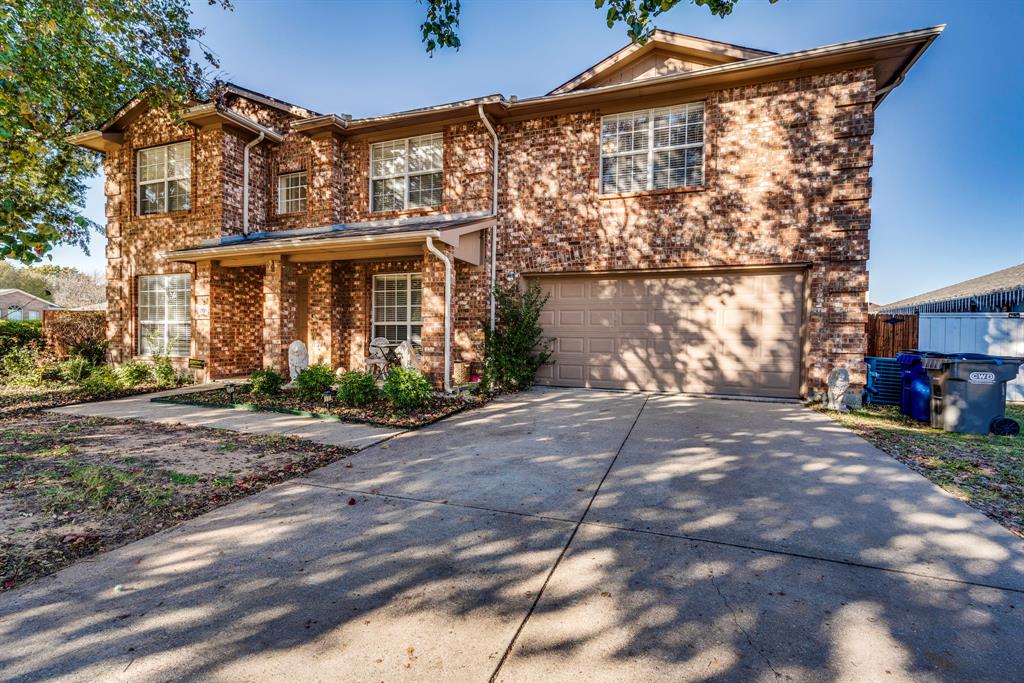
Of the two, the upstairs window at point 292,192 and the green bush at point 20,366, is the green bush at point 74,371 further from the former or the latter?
the upstairs window at point 292,192

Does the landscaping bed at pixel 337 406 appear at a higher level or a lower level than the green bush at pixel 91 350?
lower

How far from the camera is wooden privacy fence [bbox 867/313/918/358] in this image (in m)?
10.2

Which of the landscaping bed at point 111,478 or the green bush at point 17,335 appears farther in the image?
the green bush at point 17,335

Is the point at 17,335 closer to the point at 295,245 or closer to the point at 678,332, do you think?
the point at 295,245

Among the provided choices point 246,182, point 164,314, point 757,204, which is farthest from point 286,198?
point 757,204

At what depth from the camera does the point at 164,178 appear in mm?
11336

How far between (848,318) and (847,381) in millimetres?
1187

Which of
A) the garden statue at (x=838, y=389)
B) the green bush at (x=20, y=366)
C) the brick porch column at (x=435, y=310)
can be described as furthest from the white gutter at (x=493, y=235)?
the green bush at (x=20, y=366)

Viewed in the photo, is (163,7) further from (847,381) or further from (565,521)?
(847,381)

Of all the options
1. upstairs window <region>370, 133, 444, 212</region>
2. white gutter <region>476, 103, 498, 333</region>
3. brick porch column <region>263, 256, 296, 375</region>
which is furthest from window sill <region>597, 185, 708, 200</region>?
brick porch column <region>263, 256, 296, 375</region>

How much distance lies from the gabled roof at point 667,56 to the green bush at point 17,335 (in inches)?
583

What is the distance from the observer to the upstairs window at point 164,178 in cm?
1112

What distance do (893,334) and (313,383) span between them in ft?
42.1

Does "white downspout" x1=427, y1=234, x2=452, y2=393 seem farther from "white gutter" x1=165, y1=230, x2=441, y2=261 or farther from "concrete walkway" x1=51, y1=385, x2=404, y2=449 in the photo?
"concrete walkway" x1=51, y1=385, x2=404, y2=449
